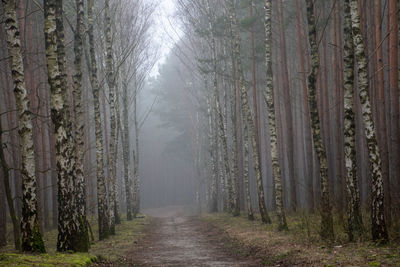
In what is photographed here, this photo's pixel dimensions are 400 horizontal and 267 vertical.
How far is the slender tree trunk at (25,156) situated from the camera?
7586 mm

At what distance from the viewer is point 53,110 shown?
27.7 ft

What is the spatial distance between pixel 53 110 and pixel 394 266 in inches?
271

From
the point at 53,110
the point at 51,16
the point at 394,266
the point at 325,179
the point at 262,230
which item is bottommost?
the point at 262,230

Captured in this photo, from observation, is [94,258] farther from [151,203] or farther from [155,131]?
[155,131]

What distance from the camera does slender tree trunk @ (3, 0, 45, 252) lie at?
759cm

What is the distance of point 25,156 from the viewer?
7676 mm

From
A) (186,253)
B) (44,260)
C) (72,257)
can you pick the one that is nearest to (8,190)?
(72,257)

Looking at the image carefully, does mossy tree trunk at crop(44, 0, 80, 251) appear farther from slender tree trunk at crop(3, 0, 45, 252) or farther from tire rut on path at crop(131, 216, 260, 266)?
tire rut on path at crop(131, 216, 260, 266)

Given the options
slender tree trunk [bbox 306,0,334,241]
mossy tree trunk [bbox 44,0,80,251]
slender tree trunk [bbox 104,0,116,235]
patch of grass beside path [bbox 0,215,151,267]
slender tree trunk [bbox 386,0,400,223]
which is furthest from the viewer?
slender tree trunk [bbox 104,0,116,235]

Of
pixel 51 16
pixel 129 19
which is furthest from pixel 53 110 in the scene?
pixel 129 19

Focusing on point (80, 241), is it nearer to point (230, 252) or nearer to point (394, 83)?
point (230, 252)

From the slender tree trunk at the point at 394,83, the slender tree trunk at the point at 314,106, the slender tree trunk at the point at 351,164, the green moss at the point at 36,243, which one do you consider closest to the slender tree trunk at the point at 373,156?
the slender tree trunk at the point at 351,164

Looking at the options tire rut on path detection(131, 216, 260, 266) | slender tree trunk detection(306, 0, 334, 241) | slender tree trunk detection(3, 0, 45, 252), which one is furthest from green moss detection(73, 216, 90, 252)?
slender tree trunk detection(306, 0, 334, 241)

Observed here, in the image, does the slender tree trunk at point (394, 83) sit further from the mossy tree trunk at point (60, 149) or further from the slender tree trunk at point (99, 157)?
the mossy tree trunk at point (60, 149)
